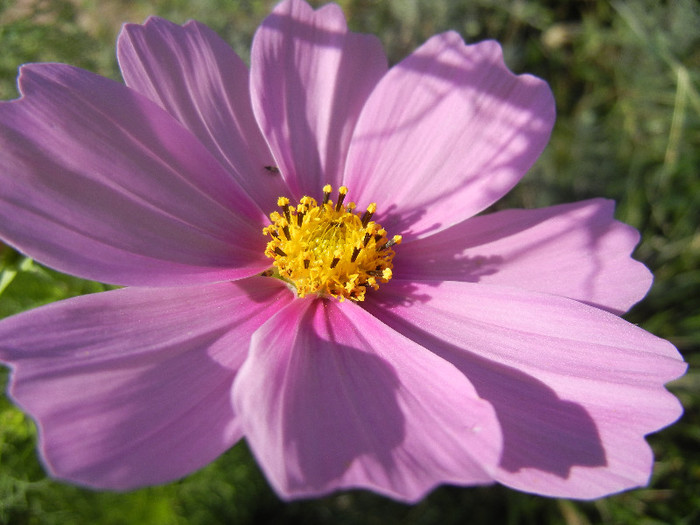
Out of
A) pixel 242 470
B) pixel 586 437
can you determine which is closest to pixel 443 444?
pixel 586 437

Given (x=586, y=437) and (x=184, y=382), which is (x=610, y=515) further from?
(x=184, y=382)

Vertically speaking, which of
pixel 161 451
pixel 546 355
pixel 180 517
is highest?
pixel 161 451

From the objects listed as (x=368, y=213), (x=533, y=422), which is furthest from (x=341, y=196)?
(x=533, y=422)

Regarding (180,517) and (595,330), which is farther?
(180,517)

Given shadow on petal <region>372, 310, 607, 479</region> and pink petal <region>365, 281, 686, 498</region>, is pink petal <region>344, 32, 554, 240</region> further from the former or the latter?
shadow on petal <region>372, 310, 607, 479</region>

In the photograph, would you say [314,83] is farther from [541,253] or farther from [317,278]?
[541,253]

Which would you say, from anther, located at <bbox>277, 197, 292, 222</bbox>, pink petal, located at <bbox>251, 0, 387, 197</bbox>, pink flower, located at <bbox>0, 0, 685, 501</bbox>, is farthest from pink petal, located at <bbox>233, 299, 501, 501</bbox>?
pink petal, located at <bbox>251, 0, 387, 197</bbox>

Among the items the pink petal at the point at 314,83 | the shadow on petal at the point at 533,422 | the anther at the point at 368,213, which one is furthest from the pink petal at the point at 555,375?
the pink petal at the point at 314,83
